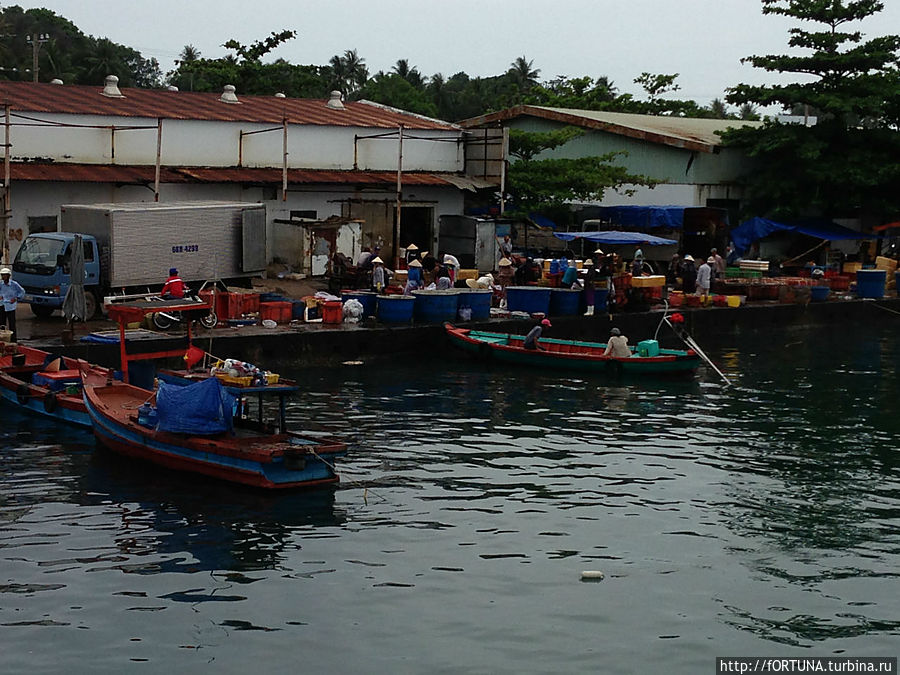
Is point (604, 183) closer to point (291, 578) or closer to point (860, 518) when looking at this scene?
point (860, 518)

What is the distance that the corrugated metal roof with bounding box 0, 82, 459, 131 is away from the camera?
117 feet

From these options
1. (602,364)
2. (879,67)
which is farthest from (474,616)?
(879,67)

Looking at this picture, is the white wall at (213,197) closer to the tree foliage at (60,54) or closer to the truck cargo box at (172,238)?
the truck cargo box at (172,238)

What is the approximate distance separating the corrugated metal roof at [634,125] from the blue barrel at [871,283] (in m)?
7.73

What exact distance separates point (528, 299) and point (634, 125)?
677 inches

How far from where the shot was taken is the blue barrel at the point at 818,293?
134 feet

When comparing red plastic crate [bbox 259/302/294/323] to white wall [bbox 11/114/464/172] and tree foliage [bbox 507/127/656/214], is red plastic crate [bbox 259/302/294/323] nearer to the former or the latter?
white wall [bbox 11/114/464/172]

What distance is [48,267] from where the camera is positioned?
28297mm

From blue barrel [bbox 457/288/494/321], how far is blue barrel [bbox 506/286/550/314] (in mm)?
1108

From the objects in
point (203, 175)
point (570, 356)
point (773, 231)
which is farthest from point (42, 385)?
point (773, 231)

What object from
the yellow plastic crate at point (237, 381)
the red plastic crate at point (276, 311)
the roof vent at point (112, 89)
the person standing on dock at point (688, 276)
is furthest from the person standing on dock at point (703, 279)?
the yellow plastic crate at point (237, 381)

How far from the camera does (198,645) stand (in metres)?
12.7

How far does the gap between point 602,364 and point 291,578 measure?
50.9 feet

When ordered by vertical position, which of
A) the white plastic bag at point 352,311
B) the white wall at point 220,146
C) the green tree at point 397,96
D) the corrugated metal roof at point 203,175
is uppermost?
the green tree at point 397,96
